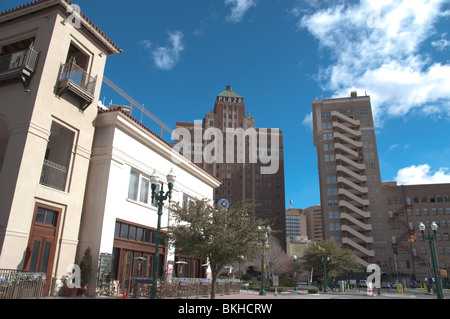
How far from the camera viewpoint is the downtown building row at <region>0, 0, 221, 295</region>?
15711mm

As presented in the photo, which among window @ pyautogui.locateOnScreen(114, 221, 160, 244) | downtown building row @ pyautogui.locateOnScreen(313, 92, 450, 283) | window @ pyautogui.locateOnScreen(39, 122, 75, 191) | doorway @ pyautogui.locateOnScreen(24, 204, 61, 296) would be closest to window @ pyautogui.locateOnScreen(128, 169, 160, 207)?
window @ pyautogui.locateOnScreen(114, 221, 160, 244)

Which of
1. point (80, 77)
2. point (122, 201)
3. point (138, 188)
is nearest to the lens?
point (80, 77)

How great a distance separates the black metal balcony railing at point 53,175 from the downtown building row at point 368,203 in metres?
78.9

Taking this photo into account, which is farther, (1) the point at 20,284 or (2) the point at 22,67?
(2) the point at 22,67

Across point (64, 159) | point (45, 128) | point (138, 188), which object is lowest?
point (138, 188)

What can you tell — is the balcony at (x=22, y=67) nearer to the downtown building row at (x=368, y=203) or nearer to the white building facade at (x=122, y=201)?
the white building facade at (x=122, y=201)

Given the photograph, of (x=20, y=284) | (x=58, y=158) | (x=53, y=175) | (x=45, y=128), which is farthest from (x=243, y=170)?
(x=20, y=284)

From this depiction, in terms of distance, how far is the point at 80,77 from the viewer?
19578 mm

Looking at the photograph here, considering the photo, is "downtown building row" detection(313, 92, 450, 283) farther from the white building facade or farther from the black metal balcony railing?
the black metal balcony railing

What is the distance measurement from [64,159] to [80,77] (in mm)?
4929

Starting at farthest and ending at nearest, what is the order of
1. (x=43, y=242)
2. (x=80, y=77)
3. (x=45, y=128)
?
(x=80, y=77), (x=45, y=128), (x=43, y=242)

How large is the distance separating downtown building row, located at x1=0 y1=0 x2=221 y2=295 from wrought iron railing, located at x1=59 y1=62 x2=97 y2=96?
61 millimetres

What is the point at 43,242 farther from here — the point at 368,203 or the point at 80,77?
the point at 368,203
